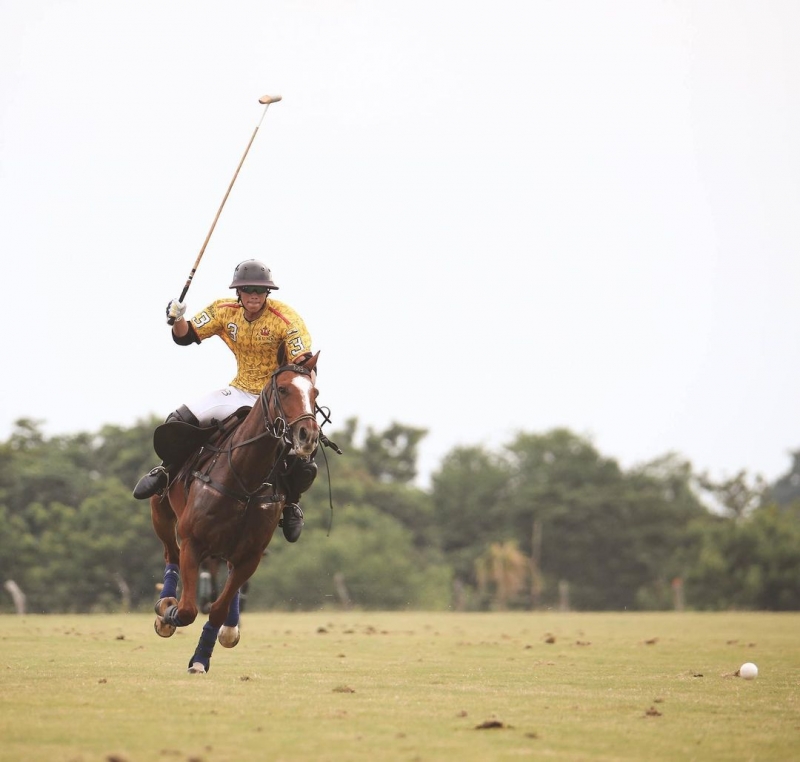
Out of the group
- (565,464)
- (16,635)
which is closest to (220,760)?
(16,635)

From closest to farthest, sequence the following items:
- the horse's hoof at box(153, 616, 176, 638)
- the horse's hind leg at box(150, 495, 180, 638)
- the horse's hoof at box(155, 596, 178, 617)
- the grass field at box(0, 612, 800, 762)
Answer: the grass field at box(0, 612, 800, 762) → the horse's hoof at box(153, 616, 176, 638) → the horse's hoof at box(155, 596, 178, 617) → the horse's hind leg at box(150, 495, 180, 638)

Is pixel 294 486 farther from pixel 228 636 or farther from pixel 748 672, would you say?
pixel 748 672

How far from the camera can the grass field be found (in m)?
7.81

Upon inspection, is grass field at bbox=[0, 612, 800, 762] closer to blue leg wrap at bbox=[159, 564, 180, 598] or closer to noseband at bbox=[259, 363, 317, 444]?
blue leg wrap at bbox=[159, 564, 180, 598]

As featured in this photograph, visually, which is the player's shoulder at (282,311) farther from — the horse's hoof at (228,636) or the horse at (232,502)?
the horse's hoof at (228,636)

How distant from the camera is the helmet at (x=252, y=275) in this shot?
12862 millimetres

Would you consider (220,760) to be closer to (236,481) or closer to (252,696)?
(252,696)

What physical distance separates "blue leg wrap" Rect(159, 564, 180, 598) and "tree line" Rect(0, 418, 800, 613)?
4091 cm

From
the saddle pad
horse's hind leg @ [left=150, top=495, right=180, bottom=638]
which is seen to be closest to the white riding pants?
the saddle pad

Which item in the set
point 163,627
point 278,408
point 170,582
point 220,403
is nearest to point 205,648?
point 163,627

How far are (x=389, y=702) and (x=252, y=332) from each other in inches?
171

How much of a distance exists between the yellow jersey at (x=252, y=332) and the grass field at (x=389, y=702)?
9.56 feet

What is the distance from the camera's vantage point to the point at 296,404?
11.3 m

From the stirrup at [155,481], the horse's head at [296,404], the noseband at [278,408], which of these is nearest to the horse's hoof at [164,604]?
the stirrup at [155,481]
